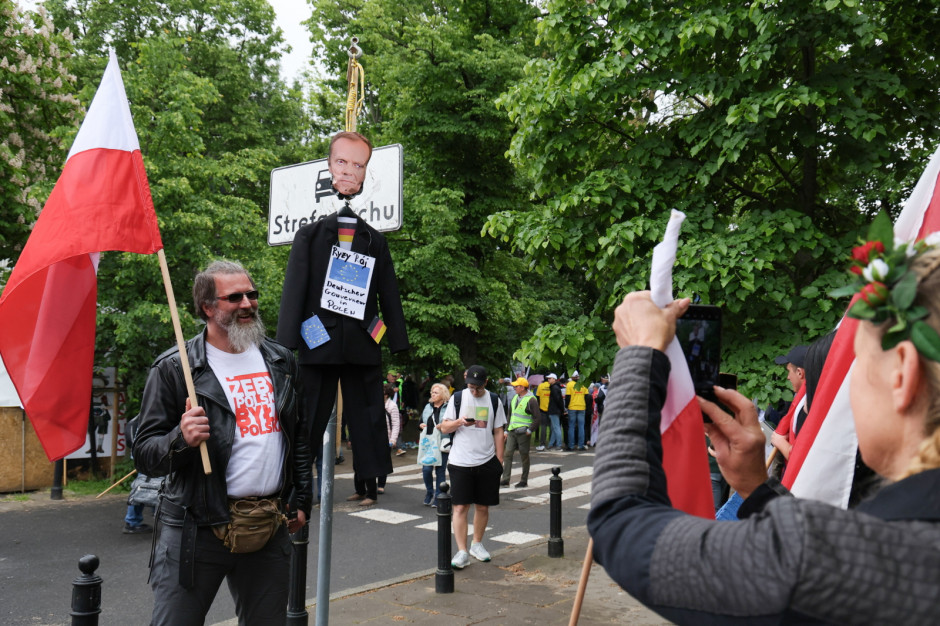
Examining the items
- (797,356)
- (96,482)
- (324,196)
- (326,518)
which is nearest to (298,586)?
(326,518)

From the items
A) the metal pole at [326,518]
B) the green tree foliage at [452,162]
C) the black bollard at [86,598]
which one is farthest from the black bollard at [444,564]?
the green tree foliage at [452,162]

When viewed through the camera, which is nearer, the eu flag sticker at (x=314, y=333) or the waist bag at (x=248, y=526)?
the waist bag at (x=248, y=526)

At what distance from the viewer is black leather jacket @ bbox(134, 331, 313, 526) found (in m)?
3.30

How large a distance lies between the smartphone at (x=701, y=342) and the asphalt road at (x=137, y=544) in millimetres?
5737

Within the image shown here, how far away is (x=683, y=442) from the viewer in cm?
184

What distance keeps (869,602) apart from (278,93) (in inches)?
1056

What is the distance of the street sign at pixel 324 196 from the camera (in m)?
4.42

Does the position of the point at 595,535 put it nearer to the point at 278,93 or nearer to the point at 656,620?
the point at 656,620

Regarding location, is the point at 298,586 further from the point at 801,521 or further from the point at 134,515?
the point at 134,515

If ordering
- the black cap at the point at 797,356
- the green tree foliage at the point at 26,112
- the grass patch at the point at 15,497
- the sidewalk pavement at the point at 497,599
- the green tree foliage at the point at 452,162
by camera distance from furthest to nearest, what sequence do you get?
the green tree foliage at the point at 452,162 < the green tree foliage at the point at 26,112 < the grass patch at the point at 15,497 < the sidewalk pavement at the point at 497,599 < the black cap at the point at 797,356

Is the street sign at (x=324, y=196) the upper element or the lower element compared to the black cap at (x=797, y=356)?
upper

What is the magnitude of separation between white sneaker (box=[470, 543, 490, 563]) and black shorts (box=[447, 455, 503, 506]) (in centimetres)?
49

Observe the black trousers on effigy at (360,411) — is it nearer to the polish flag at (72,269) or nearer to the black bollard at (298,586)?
the polish flag at (72,269)

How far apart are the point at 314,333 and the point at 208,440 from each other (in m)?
0.78
